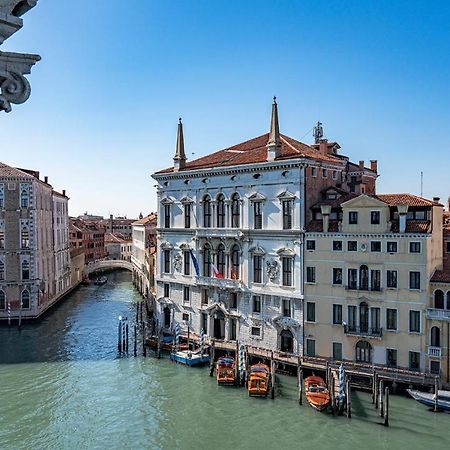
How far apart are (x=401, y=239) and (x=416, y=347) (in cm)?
413

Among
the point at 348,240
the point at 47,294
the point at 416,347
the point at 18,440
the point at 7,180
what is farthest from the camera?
the point at 47,294

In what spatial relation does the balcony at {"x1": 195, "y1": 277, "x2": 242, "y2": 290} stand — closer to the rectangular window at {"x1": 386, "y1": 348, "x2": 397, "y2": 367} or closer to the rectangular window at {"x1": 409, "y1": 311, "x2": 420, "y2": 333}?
the rectangular window at {"x1": 386, "y1": 348, "x2": 397, "y2": 367}

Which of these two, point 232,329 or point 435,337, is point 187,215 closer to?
point 232,329

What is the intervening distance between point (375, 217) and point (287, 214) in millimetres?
3992

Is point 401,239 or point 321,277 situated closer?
point 401,239

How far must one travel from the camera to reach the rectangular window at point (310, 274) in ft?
71.2

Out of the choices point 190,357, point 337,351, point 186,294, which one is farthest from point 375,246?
point 186,294

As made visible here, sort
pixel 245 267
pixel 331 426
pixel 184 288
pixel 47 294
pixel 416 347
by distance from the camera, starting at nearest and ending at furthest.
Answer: pixel 331 426 → pixel 416 347 → pixel 245 267 → pixel 184 288 → pixel 47 294

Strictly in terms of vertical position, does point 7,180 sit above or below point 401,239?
above

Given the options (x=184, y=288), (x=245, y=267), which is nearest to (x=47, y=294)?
(x=184, y=288)

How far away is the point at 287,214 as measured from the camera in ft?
74.2

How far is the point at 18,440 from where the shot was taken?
1563 cm

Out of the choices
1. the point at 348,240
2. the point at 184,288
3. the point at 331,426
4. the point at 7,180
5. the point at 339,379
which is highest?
the point at 7,180

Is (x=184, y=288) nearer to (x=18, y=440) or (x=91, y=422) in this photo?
(x=91, y=422)
